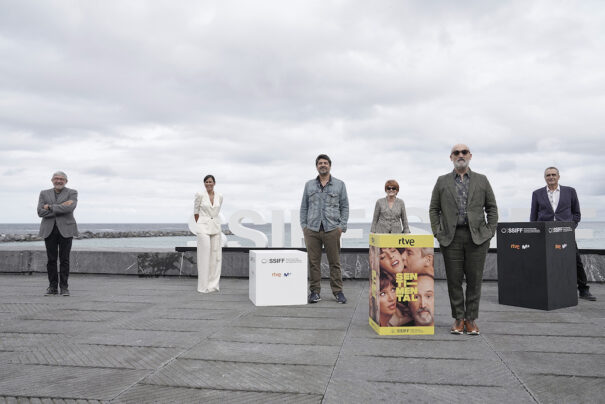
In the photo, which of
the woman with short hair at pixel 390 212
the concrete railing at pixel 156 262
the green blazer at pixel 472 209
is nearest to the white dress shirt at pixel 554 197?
the woman with short hair at pixel 390 212

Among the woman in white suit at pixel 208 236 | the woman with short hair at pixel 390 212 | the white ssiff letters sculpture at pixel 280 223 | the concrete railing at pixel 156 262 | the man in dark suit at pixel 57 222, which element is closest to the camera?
the man in dark suit at pixel 57 222

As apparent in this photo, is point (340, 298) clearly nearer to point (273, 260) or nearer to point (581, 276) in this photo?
point (273, 260)

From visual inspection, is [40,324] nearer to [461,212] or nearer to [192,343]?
[192,343]

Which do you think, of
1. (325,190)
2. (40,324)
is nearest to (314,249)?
(325,190)

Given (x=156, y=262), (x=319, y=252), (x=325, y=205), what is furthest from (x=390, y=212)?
(x=156, y=262)

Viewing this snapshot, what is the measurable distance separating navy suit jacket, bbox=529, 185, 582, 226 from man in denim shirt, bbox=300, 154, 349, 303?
3.05m

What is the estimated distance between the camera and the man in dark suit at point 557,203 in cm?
666

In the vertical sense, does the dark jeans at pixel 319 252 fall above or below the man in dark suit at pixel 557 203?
below

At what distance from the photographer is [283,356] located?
12.3 ft

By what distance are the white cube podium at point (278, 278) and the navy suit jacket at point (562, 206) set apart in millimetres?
3737

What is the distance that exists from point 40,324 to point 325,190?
3944 mm

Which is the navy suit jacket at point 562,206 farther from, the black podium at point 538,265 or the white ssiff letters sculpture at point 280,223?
the white ssiff letters sculpture at point 280,223

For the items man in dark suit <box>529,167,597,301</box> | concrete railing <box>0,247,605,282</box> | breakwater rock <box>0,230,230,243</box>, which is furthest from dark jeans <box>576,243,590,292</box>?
breakwater rock <box>0,230,230,243</box>

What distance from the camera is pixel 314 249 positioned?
654 centimetres
